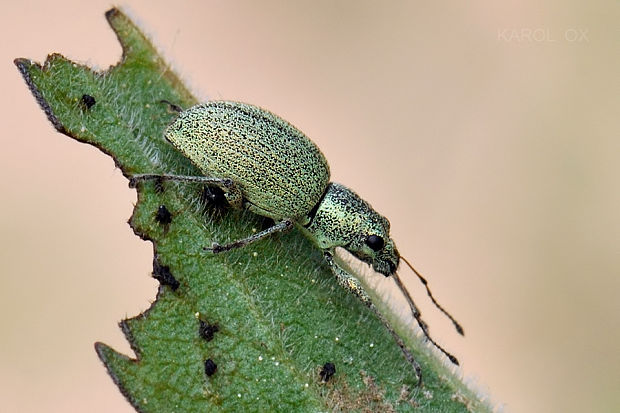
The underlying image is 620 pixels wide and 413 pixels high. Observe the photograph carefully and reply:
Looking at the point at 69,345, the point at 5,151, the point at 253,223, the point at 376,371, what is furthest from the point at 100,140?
the point at 5,151

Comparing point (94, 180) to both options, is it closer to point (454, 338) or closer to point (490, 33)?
point (454, 338)

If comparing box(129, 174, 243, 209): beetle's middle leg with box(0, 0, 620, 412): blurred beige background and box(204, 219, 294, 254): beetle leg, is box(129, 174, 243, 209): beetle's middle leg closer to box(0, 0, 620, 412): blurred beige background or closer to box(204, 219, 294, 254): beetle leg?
box(204, 219, 294, 254): beetle leg

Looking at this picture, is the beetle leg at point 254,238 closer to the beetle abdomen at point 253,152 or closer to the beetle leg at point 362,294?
the beetle abdomen at point 253,152

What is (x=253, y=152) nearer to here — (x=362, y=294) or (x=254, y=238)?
(x=254, y=238)

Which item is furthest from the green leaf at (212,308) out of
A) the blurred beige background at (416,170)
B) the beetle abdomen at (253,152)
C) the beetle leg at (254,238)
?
the blurred beige background at (416,170)

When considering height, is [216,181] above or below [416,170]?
below

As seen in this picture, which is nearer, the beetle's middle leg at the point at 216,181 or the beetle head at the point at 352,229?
the beetle's middle leg at the point at 216,181

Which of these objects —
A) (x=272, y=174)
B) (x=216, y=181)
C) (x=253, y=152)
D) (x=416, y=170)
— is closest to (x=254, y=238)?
(x=216, y=181)
